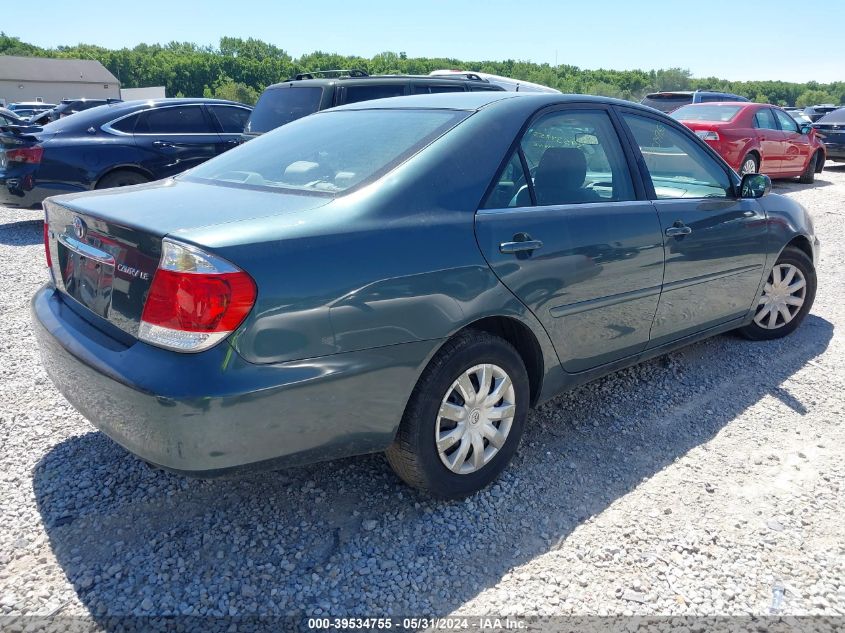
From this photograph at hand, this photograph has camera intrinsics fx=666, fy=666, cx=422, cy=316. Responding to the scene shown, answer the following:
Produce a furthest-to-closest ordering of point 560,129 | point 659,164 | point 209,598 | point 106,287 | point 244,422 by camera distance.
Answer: point 659,164 → point 560,129 → point 106,287 → point 209,598 → point 244,422

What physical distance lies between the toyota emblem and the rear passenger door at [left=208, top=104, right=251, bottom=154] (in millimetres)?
6687

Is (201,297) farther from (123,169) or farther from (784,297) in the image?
A: (123,169)

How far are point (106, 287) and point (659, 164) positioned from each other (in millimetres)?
2905

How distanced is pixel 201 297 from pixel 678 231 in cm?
257

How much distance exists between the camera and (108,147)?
8008 millimetres

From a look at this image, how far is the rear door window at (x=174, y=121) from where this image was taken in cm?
848

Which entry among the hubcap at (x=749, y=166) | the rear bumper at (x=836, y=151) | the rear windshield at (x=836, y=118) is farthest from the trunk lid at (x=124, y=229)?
the rear windshield at (x=836, y=118)

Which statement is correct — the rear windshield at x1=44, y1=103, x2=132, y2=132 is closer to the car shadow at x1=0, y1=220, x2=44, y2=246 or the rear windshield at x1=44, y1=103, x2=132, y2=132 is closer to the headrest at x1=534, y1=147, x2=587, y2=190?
the car shadow at x1=0, y1=220, x2=44, y2=246

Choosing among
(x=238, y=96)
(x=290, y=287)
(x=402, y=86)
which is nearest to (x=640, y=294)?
(x=290, y=287)

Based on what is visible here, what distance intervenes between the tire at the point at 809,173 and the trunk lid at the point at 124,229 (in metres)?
14.3

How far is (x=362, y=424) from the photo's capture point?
2432mm

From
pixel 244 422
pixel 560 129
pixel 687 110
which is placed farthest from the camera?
pixel 687 110

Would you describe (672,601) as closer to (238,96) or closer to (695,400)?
(695,400)

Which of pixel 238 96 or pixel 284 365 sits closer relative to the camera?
pixel 284 365
